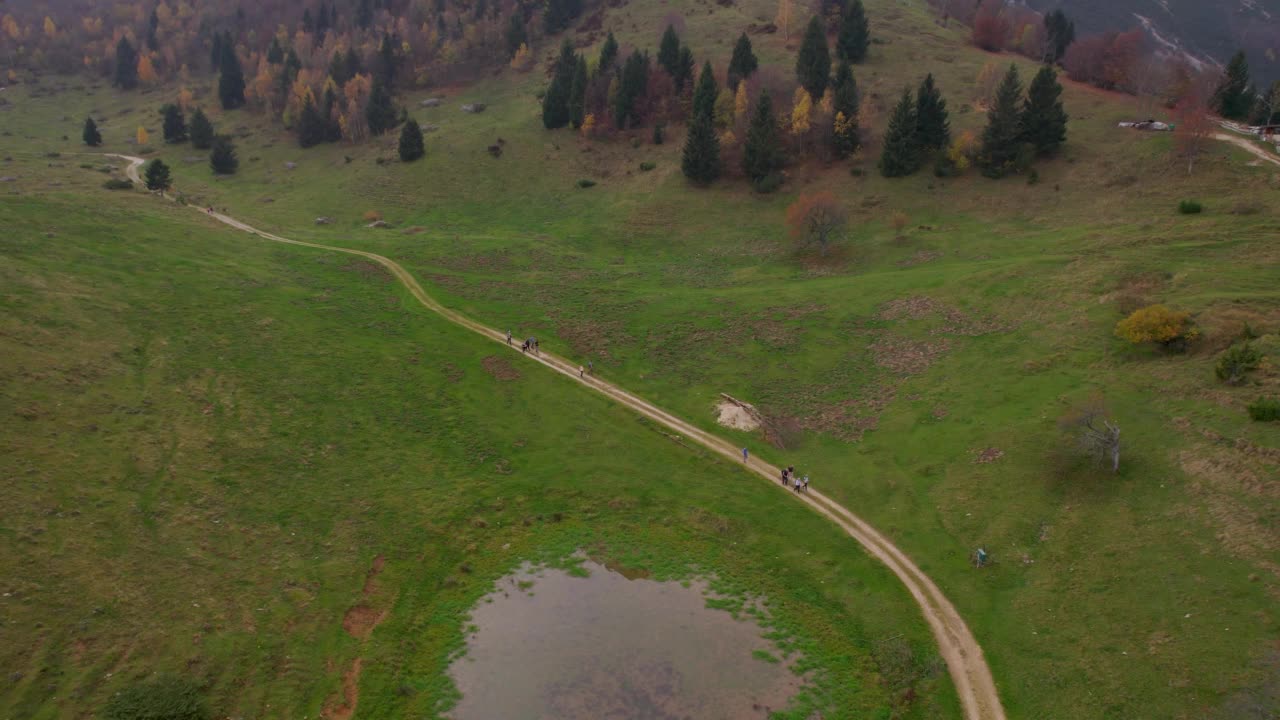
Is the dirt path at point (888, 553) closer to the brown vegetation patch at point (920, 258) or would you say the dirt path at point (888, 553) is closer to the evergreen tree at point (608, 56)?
the brown vegetation patch at point (920, 258)

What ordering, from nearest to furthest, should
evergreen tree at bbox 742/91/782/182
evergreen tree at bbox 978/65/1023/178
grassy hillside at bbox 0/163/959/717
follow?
grassy hillside at bbox 0/163/959/717, evergreen tree at bbox 978/65/1023/178, evergreen tree at bbox 742/91/782/182

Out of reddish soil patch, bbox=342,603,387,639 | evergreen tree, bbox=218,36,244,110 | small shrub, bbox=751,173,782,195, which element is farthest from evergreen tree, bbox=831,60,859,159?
evergreen tree, bbox=218,36,244,110

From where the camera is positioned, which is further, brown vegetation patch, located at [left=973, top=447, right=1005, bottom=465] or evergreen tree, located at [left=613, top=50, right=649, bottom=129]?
evergreen tree, located at [left=613, top=50, right=649, bottom=129]

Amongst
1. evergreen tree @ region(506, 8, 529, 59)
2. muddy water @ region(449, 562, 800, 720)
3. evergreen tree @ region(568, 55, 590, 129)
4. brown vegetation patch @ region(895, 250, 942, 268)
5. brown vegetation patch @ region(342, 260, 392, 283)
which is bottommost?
muddy water @ region(449, 562, 800, 720)

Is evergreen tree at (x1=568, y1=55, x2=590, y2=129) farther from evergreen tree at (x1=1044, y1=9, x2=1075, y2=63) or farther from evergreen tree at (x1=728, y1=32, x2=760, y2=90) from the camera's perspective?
evergreen tree at (x1=1044, y1=9, x2=1075, y2=63)

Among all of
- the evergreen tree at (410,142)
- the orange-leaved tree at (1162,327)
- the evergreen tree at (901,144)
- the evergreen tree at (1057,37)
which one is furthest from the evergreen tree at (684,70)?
the orange-leaved tree at (1162,327)

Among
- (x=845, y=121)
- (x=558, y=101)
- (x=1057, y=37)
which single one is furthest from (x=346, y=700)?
(x=1057, y=37)
